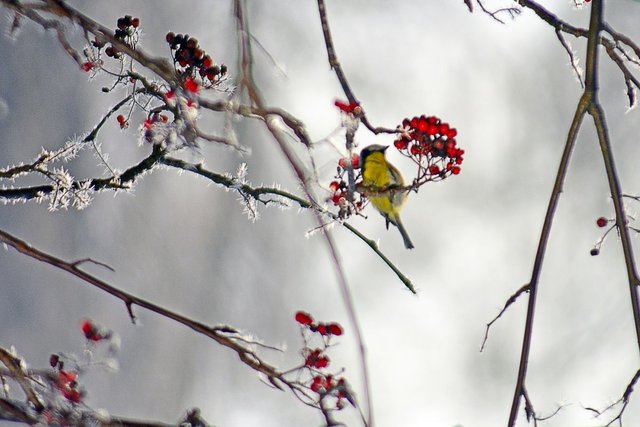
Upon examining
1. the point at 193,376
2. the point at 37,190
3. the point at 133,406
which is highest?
the point at 193,376

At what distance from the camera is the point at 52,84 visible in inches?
227

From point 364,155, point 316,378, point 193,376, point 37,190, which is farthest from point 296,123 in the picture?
point 193,376

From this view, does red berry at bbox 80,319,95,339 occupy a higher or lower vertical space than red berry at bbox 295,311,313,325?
lower

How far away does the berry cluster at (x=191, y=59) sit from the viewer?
1.79m

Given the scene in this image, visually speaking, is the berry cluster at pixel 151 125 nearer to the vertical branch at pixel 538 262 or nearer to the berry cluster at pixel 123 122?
the berry cluster at pixel 123 122

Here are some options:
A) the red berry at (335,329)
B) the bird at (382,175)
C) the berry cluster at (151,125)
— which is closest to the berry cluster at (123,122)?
the berry cluster at (151,125)

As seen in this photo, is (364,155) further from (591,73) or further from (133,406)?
(133,406)

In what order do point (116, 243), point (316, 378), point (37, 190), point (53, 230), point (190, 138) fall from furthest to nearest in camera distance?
point (116, 243) < point (53, 230) < point (37, 190) < point (316, 378) < point (190, 138)

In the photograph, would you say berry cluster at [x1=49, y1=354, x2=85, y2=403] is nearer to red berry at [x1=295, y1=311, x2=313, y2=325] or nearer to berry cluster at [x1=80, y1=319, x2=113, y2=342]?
berry cluster at [x1=80, y1=319, x2=113, y2=342]

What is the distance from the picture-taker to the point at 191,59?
5.87ft

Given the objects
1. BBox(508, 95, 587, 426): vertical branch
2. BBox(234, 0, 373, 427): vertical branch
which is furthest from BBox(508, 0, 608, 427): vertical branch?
BBox(234, 0, 373, 427): vertical branch

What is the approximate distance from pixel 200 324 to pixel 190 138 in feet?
0.94

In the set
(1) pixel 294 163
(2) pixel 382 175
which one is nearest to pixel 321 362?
(1) pixel 294 163

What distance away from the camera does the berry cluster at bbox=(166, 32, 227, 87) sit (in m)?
1.79
